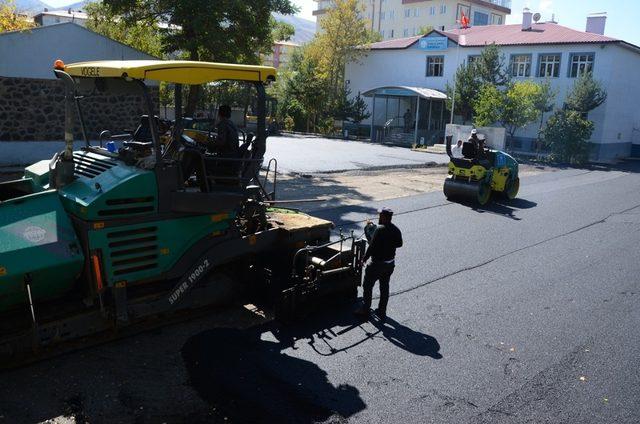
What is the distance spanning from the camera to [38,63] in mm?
15727

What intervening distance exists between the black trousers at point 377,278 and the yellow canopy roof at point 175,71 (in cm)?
256

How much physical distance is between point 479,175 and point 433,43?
25546 millimetres

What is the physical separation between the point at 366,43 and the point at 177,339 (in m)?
40.3

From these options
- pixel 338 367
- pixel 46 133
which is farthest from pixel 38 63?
pixel 338 367

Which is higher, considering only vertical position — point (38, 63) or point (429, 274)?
point (38, 63)

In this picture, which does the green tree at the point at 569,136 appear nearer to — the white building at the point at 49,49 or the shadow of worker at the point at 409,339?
the white building at the point at 49,49

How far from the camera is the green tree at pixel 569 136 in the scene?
97.2ft

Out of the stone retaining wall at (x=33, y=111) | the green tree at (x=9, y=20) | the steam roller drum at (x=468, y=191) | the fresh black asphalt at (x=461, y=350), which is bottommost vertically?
the fresh black asphalt at (x=461, y=350)

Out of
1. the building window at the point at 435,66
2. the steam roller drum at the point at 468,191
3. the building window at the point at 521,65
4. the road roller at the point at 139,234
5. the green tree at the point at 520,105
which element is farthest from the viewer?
the building window at the point at 435,66

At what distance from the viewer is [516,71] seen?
1421 inches

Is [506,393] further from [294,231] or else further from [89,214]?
[89,214]

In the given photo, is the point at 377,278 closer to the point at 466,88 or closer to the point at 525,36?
the point at 466,88

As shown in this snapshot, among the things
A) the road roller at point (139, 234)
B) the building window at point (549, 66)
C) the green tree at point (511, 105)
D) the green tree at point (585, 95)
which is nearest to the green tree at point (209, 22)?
the road roller at point (139, 234)

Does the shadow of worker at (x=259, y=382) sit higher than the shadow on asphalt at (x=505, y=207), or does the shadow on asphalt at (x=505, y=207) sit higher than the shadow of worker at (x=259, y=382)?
the shadow of worker at (x=259, y=382)
